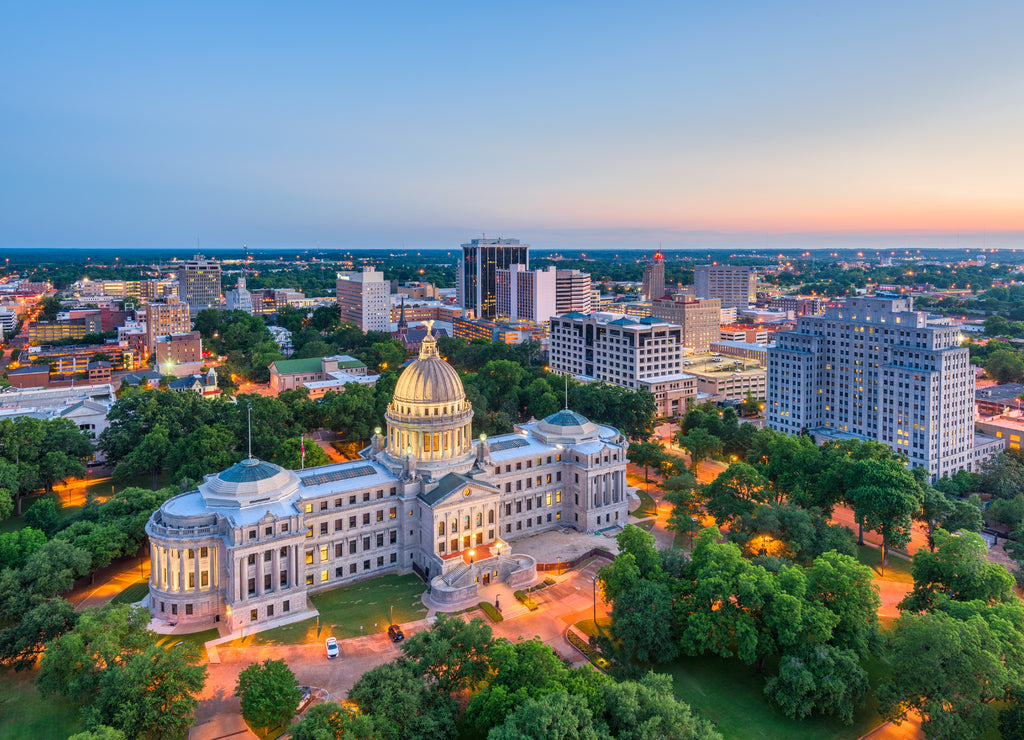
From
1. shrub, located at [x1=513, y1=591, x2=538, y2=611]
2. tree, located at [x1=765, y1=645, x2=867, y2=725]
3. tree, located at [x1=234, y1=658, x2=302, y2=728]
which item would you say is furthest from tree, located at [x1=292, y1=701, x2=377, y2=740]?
tree, located at [x1=765, y1=645, x2=867, y2=725]

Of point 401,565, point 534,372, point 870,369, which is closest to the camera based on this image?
point 401,565

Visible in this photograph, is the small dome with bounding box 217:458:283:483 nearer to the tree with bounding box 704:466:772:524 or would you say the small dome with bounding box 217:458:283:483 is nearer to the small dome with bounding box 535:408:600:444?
the small dome with bounding box 535:408:600:444

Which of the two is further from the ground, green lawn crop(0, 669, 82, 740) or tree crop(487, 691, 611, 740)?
tree crop(487, 691, 611, 740)

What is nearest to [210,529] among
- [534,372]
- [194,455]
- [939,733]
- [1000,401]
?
[194,455]

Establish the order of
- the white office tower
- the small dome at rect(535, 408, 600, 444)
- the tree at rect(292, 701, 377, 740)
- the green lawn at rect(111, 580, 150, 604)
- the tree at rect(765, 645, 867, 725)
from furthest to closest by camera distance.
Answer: the white office tower → the small dome at rect(535, 408, 600, 444) → the green lawn at rect(111, 580, 150, 604) → the tree at rect(765, 645, 867, 725) → the tree at rect(292, 701, 377, 740)

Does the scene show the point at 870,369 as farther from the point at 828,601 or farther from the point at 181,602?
the point at 181,602

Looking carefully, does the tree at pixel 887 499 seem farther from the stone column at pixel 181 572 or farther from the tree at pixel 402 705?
the stone column at pixel 181 572

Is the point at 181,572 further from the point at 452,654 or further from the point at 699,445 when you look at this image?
the point at 699,445
